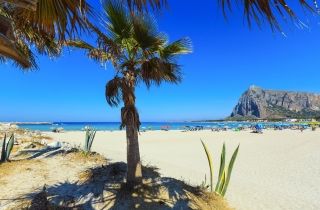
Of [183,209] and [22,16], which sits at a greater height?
[22,16]

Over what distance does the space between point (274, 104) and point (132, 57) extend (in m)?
180

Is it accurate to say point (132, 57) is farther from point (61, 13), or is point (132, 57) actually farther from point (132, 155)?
point (61, 13)

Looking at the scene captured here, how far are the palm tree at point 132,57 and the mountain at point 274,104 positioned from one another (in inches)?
6300

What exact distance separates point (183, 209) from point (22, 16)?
3.86 metres

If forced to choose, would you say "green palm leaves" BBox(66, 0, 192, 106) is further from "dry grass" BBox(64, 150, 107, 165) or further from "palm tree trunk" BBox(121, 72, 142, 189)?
"dry grass" BBox(64, 150, 107, 165)

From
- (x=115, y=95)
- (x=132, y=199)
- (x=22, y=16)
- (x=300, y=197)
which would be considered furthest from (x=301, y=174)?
(x=22, y=16)

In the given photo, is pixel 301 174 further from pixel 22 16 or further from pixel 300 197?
pixel 22 16

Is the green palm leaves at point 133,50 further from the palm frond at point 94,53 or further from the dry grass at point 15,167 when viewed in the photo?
the dry grass at point 15,167

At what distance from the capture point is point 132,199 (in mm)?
5090

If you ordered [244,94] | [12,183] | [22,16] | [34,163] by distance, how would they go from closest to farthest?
[22,16], [12,183], [34,163], [244,94]

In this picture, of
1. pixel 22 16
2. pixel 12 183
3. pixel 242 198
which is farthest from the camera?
pixel 242 198

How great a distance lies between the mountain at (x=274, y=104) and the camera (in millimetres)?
160113

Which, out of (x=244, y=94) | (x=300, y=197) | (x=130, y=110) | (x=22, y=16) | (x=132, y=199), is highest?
(x=244, y=94)

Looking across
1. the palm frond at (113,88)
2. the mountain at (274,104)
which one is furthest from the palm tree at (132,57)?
the mountain at (274,104)
